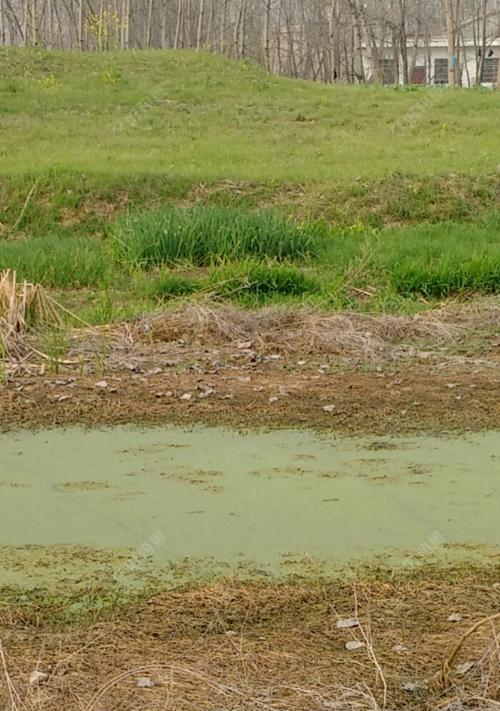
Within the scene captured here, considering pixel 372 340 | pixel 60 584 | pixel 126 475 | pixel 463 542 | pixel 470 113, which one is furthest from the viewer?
pixel 470 113

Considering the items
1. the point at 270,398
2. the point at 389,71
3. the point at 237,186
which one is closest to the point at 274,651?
the point at 270,398

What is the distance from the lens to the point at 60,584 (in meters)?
4.03

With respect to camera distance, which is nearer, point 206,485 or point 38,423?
point 206,485

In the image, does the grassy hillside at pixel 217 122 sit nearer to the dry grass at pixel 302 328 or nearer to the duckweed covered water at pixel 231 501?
the dry grass at pixel 302 328

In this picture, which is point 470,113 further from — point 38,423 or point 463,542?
point 463,542

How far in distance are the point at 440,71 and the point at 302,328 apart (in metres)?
41.5

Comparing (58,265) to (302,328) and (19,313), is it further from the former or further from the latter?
(302,328)

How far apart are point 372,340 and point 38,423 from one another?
2577 millimetres

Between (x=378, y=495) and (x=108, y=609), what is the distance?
5.39 feet

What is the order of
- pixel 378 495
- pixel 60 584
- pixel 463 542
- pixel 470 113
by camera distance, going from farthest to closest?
pixel 470 113, pixel 378 495, pixel 463 542, pixel 60 584

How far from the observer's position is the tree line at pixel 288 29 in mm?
35094

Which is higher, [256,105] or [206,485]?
[256,105]

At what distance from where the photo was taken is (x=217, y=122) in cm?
1767

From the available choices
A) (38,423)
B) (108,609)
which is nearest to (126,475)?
(38,423)
